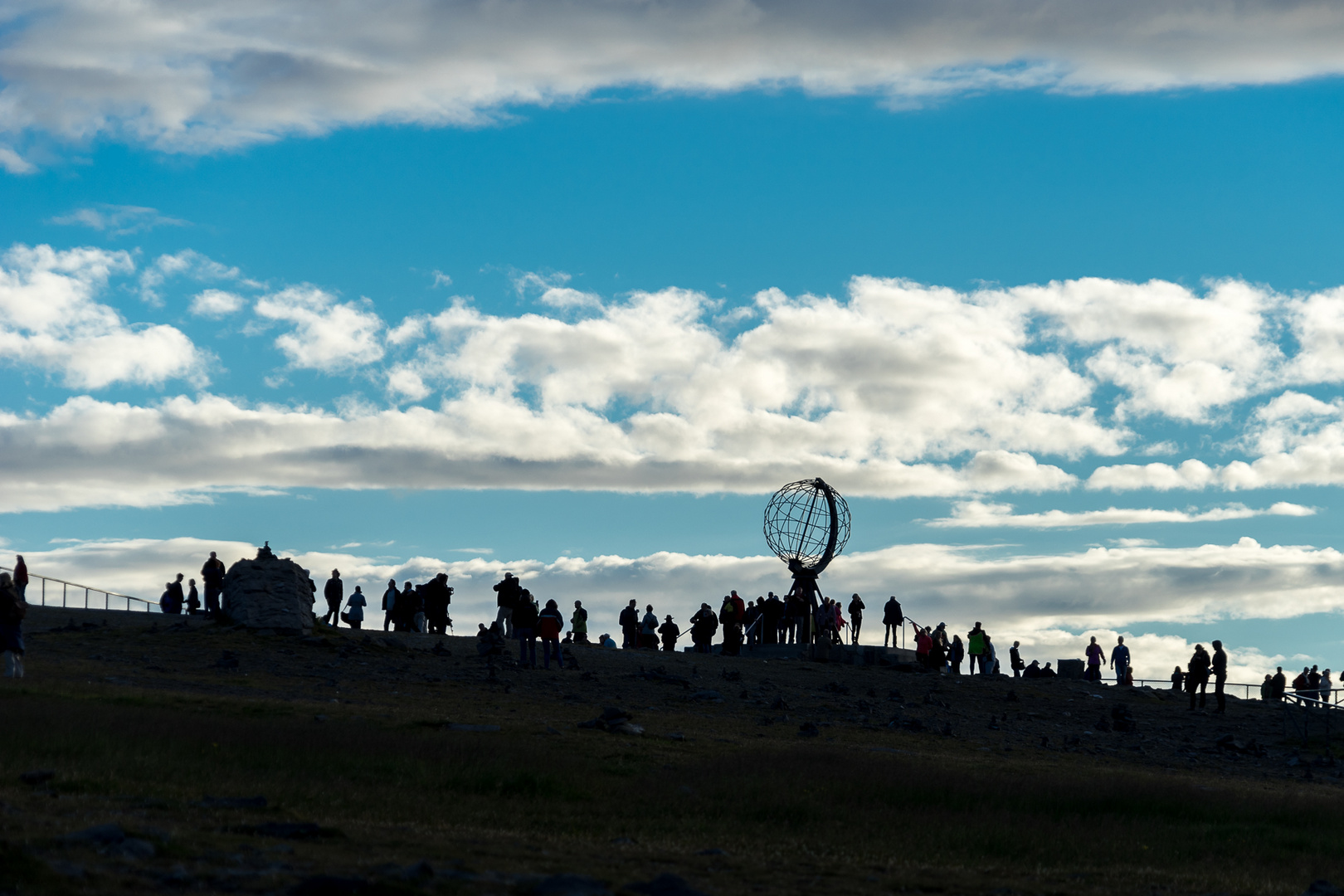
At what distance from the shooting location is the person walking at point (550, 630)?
33938 mm

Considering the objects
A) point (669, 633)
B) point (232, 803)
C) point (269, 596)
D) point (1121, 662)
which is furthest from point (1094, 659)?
point (232, 803)

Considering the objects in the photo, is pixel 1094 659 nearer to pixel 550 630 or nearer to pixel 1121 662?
pixel 1121 662

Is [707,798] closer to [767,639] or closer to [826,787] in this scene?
[826,787]

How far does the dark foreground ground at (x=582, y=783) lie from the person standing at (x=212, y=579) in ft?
10.1

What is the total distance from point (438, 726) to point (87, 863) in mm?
13244

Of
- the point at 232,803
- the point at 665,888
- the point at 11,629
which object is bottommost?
the point at 232,803

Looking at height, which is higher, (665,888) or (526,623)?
(526,623)

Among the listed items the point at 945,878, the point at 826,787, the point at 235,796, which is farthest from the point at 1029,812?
the point at 235,796

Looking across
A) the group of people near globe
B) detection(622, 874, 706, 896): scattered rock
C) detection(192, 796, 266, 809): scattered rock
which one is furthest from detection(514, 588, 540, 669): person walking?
detection(622, 874, 706, 896): scattered rock

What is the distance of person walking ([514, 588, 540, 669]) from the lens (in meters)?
33.4

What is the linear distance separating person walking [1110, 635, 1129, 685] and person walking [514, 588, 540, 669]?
836 inches

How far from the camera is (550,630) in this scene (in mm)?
33938

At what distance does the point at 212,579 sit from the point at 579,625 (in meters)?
11.0

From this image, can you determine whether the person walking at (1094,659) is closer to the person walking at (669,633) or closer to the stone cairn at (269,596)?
the person walking at (669,633)
